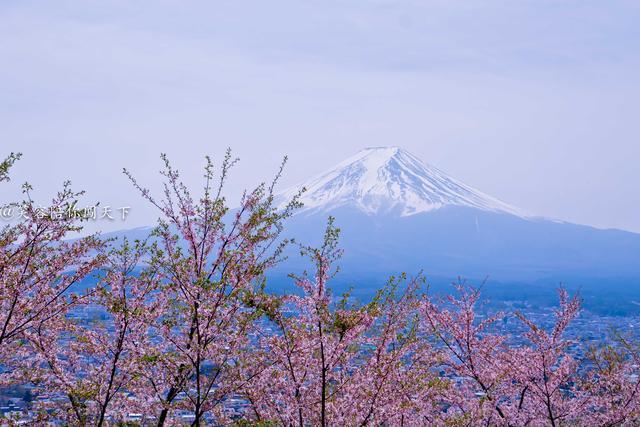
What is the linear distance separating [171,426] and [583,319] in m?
81.0

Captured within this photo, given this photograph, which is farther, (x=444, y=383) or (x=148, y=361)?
(x=444, y=383)

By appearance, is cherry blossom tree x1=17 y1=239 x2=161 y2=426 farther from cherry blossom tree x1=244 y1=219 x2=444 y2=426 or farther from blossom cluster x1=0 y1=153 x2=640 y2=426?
cherry blossom tree x1=244 y1=219 x2=444 y2=426

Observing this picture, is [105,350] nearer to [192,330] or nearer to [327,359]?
[192,330]

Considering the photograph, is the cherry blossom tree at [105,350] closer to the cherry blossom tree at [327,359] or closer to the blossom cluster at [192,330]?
the blossom cluster at [192,330]

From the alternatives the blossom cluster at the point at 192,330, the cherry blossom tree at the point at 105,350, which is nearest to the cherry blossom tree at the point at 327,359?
the blossom cluster at the point at 192,330

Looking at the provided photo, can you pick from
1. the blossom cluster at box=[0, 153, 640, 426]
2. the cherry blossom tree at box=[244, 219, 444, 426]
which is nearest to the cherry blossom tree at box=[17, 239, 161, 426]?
the blossom cluster at box=[0, 153, 640, 426]

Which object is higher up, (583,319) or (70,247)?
(70,247)

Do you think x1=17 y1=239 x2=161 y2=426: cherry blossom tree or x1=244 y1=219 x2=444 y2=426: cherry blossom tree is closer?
x1=17 y1=239 x2=161 y2=426: cherry blossom tree

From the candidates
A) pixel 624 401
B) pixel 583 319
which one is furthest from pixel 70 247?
pixel 583 319

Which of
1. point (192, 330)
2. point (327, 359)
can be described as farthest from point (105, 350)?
point (327, 359)

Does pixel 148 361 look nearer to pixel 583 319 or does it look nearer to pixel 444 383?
pixel 444 383

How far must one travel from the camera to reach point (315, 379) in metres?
8.10

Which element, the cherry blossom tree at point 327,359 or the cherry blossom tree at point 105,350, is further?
the cherry blossom tree at point 327,359

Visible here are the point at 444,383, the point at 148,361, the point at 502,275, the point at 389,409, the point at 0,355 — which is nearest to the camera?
the point at 148,361
